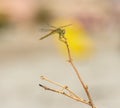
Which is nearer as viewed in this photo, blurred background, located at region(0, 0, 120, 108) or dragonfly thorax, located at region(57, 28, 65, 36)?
dragonfly thorax, located at region(57, 28, 65, 36)

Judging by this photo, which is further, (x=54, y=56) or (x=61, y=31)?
A: (x=54, y=56)

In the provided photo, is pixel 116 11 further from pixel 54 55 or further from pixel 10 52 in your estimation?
pixel 10 52

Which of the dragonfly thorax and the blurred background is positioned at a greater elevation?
the blurred background

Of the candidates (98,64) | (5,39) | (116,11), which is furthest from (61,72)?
(5,39)

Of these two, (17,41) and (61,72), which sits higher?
(17,41)

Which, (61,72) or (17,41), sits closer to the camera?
(61,72)

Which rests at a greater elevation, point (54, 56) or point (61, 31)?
point (54, 56)

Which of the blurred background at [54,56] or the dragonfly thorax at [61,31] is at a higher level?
Result: the blurred background at [54,56]

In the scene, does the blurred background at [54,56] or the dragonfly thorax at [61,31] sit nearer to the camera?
the dragonfly thorax at [61,31]
